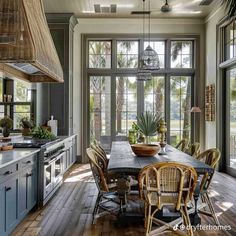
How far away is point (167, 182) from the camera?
2943mm

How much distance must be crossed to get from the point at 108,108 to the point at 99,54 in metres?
1.59

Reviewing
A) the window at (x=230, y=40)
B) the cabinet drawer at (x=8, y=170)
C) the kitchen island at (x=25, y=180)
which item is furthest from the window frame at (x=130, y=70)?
the cabinet drawer at (x=8, y=170)

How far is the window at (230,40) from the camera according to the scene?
22.5ft

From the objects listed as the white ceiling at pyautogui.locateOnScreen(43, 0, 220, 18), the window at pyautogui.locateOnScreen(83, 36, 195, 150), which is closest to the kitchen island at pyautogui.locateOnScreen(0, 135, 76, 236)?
the window at pyautogui.locateOnScreen(83, 36, 195, 150)

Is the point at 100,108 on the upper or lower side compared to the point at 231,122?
upper

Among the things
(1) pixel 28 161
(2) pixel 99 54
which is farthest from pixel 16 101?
(2) pixel 99 54

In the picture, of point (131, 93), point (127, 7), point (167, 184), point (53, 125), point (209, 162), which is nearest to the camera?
point (167, 184)

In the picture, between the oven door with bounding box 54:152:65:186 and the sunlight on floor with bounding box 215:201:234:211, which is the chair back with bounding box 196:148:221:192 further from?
the oven door with bounding box 54:152:65:186

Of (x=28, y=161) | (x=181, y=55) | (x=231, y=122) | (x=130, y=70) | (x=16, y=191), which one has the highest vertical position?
(x=181, y=55)

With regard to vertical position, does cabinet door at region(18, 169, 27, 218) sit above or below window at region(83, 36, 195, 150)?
below

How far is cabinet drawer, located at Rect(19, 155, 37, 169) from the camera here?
3.52 meters

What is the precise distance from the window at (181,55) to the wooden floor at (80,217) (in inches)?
155

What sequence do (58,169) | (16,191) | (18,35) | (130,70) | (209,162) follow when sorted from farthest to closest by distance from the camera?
1. (130,70)
2. (58,169)
3. (209,162)
4. (16,191)
5. (18,35)

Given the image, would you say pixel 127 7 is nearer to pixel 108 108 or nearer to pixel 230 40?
pixel 230 40
